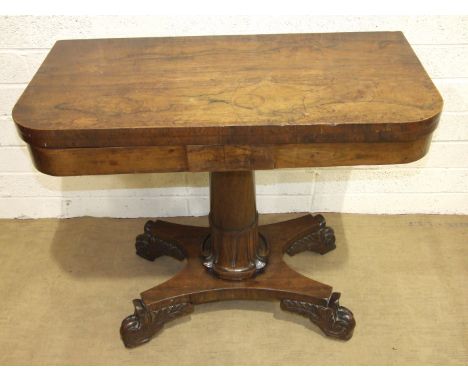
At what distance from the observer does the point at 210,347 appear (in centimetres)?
129

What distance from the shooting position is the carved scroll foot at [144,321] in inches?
49.8

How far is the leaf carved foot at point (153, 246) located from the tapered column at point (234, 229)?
128 mm

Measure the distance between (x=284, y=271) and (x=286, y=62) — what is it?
0.57m

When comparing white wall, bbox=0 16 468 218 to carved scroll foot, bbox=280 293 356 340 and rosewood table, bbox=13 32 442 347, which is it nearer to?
rosewood table, bbox=13 32 442 347

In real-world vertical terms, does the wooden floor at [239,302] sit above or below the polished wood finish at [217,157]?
below

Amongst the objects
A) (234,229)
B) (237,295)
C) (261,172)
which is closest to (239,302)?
(237,295)

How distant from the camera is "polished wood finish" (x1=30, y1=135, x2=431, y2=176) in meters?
0.90

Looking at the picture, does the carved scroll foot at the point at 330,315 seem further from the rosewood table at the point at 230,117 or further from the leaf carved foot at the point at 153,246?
the leaf carved foot at the point at 153,246

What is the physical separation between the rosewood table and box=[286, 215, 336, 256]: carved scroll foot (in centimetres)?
20

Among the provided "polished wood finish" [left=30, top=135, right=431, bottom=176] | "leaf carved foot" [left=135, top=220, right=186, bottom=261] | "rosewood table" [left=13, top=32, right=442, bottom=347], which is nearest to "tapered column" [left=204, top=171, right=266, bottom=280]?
"rosewood table" [left=13, top=32, right=442, bottom=347]

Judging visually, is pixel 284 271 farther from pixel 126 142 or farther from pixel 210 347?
pixel 126 142

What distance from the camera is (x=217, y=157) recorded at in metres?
0.90

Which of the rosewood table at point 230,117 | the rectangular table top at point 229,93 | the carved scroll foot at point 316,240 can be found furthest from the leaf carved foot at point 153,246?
the rectangular table top at point 229,93

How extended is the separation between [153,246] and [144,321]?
296mm
